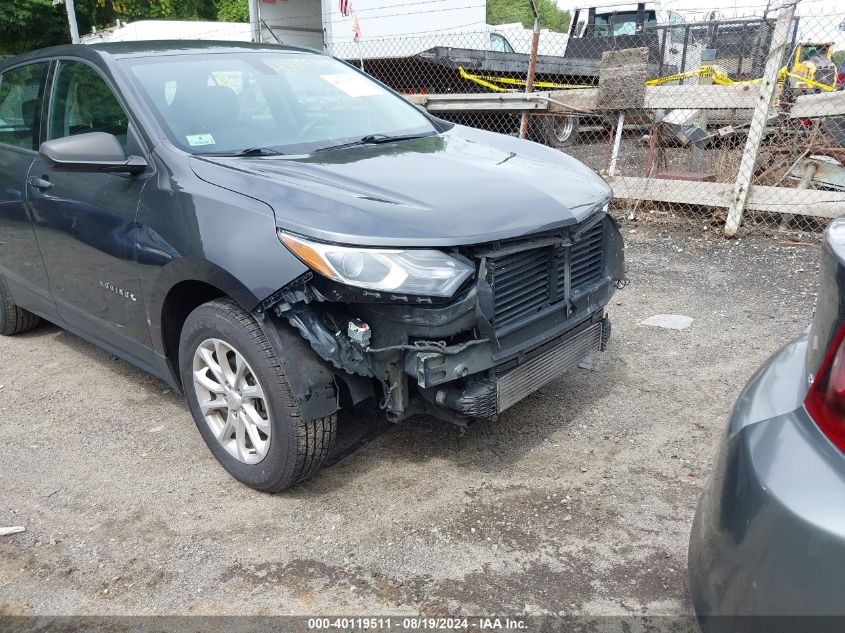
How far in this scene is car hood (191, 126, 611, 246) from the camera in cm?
247

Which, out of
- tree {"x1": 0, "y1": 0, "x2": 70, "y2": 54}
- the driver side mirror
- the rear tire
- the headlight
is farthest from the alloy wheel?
tree {"x1": 0, "y1": 0, "x2": 70, "y2": 54}

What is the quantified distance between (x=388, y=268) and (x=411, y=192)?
16.5 inches

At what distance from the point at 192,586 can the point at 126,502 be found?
71 cm

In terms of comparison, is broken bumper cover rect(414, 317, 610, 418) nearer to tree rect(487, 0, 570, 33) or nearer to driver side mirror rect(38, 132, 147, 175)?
driver side mirror rect(38, 132, 147, 175)

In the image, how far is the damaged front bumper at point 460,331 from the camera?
8.11ft

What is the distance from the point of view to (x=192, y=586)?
2.45 meters

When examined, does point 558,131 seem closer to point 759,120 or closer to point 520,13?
point 759,120

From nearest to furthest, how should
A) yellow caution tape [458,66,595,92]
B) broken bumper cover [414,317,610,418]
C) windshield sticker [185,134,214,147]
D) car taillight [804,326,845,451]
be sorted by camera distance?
1. car taillight [804,326,845,451]
2. broken bumper cover [414,317,610,418]
3. windshield sticker [185,134,214,147]
4. yellow caution tape [458,66,595,92]

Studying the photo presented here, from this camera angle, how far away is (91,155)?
2.97m

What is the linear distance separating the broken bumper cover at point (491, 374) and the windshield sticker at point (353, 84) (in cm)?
189

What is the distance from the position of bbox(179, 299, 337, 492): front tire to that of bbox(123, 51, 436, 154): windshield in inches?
32.9

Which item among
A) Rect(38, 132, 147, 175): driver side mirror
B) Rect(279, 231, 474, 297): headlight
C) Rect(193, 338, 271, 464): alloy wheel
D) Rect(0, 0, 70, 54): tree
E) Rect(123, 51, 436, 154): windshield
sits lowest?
Rect(193, 338, 271, 464): alloy wheel

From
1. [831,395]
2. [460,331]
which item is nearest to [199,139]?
[460,331]

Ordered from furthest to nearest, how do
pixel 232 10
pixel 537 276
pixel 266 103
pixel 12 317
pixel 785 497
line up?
pixel 232 10 < pixel 12 317 < pixel 266 103 < pixel 537 276 < pixel 785 497
